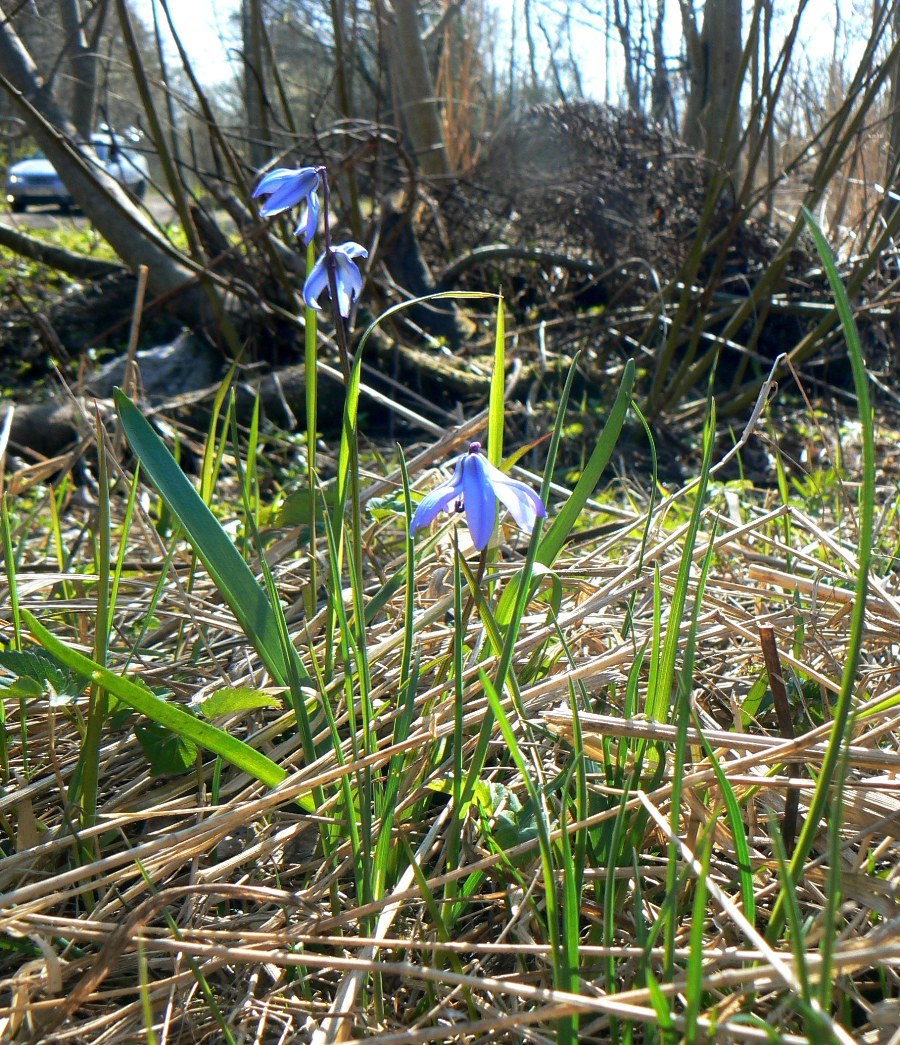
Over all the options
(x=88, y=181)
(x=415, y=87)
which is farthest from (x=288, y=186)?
(x=415, y=87)

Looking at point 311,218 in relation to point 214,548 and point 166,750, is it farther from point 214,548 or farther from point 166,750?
point 166,750

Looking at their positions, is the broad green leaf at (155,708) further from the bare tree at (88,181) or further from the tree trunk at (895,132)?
the bare tree at (88,181)

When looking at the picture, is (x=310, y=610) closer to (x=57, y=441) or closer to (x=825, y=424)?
(x=57, y=441)

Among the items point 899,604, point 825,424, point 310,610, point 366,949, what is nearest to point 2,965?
point 366,949

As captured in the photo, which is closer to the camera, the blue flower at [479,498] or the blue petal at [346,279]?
the blue flower at [479,498]

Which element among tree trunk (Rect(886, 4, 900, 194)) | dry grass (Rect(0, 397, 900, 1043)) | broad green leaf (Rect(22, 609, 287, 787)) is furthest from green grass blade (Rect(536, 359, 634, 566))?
tree trunk (Rect(886, 4, 900, 194))

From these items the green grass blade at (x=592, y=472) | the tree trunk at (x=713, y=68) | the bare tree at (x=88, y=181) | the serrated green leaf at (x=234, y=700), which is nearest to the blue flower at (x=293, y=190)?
the green grass blade at (x=592, y=472)

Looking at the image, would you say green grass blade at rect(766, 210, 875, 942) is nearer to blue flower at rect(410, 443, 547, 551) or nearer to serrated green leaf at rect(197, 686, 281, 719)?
blue flower at rect(410, 443, 547, 551)

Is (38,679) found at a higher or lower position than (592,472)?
lower
